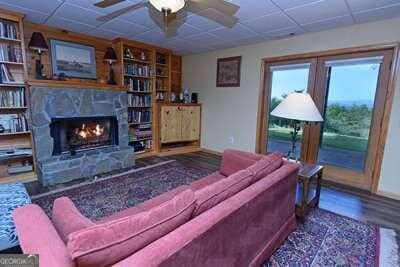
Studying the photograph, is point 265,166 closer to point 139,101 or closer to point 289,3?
point 289,3

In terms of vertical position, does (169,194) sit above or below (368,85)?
below

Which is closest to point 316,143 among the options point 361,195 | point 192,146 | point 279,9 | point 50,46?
point 361,195

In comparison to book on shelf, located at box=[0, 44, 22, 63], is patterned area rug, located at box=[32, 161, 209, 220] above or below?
below

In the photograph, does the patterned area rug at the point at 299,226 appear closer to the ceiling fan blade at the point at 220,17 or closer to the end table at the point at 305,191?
Result: the end table at the point at 305,191

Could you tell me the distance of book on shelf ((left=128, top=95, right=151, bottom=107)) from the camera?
4410 millimetres

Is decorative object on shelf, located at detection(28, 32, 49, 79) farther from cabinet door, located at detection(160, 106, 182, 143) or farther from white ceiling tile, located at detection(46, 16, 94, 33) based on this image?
cabinet door, located at detection(160, 106, 182, 143)

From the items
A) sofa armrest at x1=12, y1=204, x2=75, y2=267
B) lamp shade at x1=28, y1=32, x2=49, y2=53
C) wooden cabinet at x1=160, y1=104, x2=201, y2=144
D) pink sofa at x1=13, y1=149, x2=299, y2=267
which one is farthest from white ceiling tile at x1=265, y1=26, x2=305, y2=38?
sofa armrest at x1=12, y1=204, x2=75, y2=267

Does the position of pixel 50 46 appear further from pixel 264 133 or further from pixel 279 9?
pixel 264 133

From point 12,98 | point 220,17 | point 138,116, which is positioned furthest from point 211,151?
point 12,98

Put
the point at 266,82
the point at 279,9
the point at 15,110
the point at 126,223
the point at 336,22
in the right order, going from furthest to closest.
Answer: the point at 266,82 < the point at 15,110 < the point at 336,22 < the point at 279,9 < the point at 126,223

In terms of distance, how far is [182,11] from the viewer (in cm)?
270

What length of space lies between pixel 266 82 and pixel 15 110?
4.14 metres

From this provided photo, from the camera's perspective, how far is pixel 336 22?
2.96 meters

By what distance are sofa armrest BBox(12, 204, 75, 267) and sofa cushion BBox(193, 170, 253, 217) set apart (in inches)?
22.9
